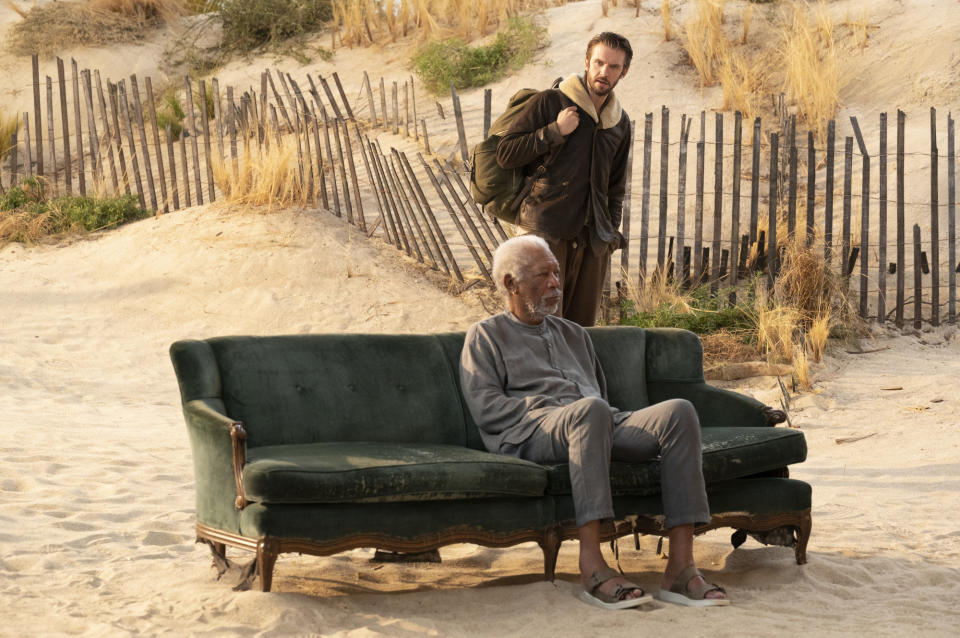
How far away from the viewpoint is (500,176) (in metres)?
4.92

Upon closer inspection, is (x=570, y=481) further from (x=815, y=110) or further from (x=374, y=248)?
(x=815, y=110)

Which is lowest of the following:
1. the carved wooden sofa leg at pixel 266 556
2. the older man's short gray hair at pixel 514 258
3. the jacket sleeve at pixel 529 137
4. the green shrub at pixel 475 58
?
the carved wooden sofa leg at pixel 266 556

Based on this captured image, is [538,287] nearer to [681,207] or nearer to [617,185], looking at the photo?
[617,185]

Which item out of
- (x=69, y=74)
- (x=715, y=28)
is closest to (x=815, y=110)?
(x=715, y=28)

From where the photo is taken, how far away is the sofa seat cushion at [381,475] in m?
3.17

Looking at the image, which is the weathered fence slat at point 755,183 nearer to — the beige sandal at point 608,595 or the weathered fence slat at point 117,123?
the beige sandal at point 608,595

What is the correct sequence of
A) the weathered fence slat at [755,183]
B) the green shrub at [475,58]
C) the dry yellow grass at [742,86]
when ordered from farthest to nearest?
the green shrub at [475,58] → the dry yellow grass at [742,86] → the weathered fence slat at [755,183]

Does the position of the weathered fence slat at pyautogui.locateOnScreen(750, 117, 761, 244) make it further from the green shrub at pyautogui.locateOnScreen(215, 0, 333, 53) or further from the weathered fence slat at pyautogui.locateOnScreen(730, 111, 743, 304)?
the green shrub at pyautogui.locateOnScreen(215, 0, 333, 53)

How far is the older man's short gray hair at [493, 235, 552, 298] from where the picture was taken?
12.7 ft

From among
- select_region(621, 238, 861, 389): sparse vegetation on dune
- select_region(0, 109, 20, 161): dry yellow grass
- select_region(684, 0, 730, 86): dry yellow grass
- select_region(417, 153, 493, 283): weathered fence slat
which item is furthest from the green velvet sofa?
select_region(0, 109, 20, 161): dry yellow grass

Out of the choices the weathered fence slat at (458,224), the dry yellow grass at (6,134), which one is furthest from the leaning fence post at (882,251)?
the dry yellow grass at (6,134)

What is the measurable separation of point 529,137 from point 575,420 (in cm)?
171

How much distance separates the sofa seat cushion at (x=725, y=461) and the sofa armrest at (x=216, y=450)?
982mm

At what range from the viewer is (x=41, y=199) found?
11.5 m
